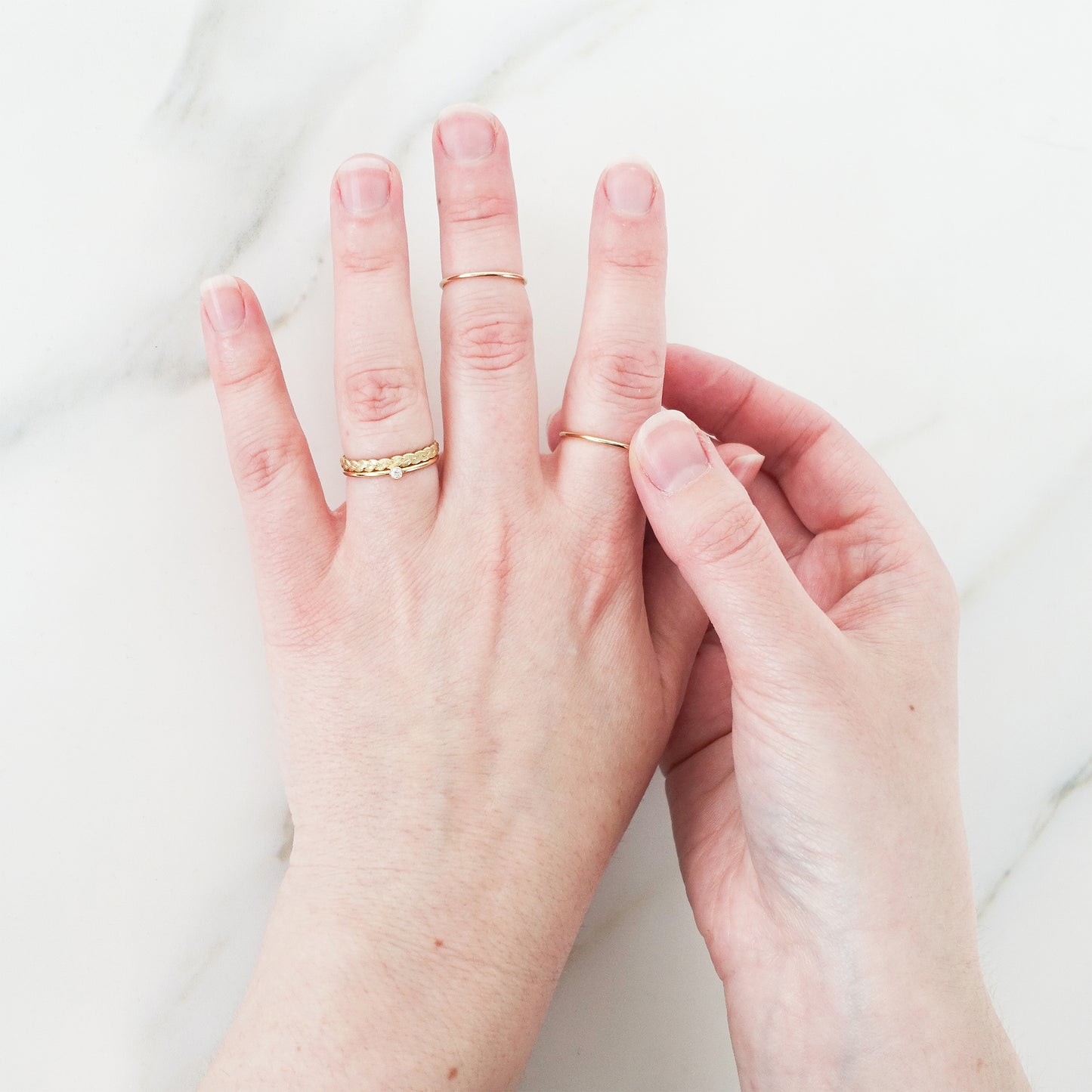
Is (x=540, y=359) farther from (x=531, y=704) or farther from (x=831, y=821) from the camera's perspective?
(x=831, y=821)

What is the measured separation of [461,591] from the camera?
79 cm

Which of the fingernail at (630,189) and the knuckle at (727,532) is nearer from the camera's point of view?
the knuckle at (727,532)

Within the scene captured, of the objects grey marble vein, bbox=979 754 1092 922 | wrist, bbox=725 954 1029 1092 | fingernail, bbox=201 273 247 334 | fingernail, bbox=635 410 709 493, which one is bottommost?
grey marble vein, bbox=979 754 1092 922

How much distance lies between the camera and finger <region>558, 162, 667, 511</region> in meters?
0.78

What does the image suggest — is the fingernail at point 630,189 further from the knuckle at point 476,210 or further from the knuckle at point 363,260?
the knuckle at point 363,260

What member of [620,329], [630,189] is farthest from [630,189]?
[620,329]

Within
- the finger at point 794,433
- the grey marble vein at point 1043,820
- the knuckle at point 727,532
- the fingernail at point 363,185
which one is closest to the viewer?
the knuckle at point 727,532

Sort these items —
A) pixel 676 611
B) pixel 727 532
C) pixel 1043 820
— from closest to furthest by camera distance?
pixel 727 532, pixel 676 611, pixel 1043 820

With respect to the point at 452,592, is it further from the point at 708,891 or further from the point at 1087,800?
the point at 1087,800

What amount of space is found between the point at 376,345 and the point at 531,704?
0.34 meters

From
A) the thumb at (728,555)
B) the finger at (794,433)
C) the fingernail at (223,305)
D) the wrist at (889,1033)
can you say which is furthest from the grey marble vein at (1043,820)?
the fingernail at (223,305)

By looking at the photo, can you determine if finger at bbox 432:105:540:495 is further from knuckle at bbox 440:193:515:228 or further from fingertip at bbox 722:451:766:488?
fingertip at bbox 722:451:766:488

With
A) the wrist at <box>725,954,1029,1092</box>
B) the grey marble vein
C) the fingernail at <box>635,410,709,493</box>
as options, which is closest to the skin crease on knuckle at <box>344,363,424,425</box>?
the fingernail at <box>635,410,709,493</box>

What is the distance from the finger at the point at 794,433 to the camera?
89cm
